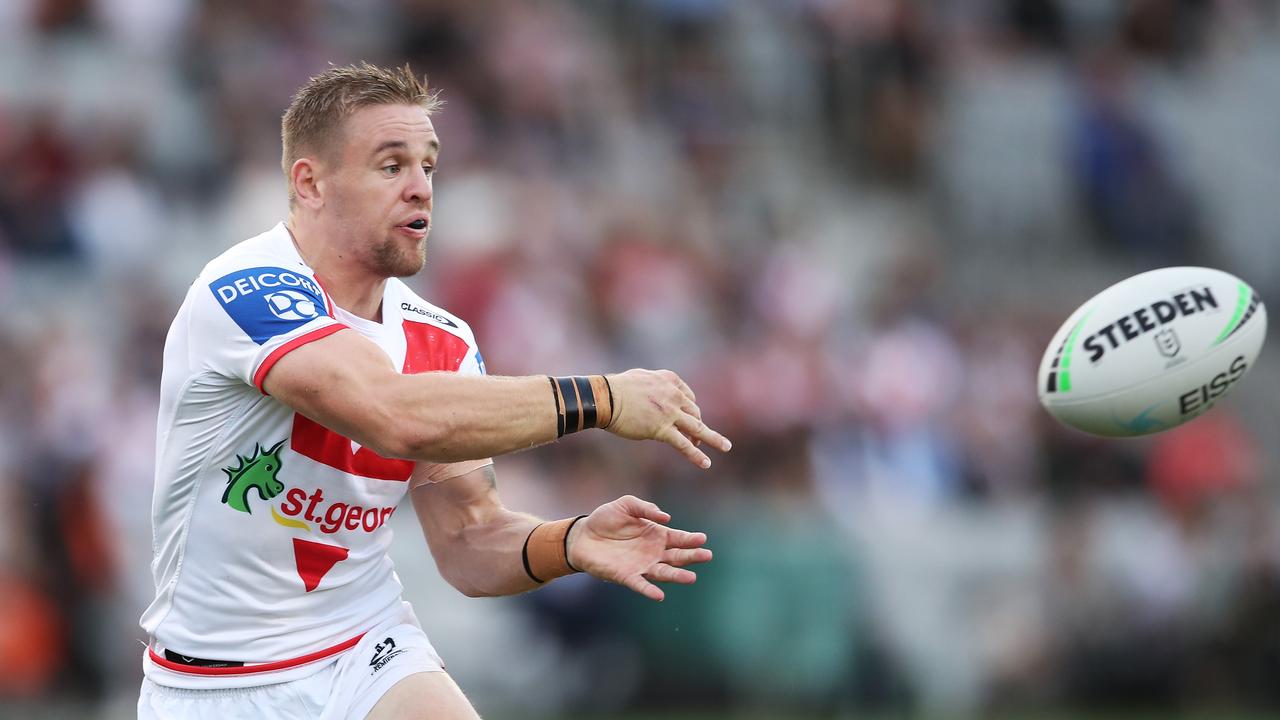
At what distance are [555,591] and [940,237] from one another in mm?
6880

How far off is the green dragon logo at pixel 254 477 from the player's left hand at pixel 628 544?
97 cm

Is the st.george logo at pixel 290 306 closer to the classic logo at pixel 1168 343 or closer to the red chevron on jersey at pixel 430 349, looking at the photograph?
the red chevron on jersey at pixel 430 349

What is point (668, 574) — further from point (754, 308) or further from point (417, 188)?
point (754, 308)

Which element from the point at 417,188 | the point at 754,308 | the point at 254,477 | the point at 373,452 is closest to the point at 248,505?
the point at 254,477

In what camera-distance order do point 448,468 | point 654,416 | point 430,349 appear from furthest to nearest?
point 448,468 → point 430,349 → point 654,416

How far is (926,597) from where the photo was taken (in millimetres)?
12102

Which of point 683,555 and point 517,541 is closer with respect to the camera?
point 683,555

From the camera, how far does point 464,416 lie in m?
4.86

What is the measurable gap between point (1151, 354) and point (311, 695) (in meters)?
3.22

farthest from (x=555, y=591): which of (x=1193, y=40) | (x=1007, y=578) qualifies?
(x=1193, y=40)

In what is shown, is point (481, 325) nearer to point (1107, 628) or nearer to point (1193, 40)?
point (1107, 628)

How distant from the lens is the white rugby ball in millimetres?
6180

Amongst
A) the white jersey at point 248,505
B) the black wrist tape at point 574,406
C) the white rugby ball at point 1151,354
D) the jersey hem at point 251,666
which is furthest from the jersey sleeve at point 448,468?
the white rugby ball at point 1151,354

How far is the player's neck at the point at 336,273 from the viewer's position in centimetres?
546
